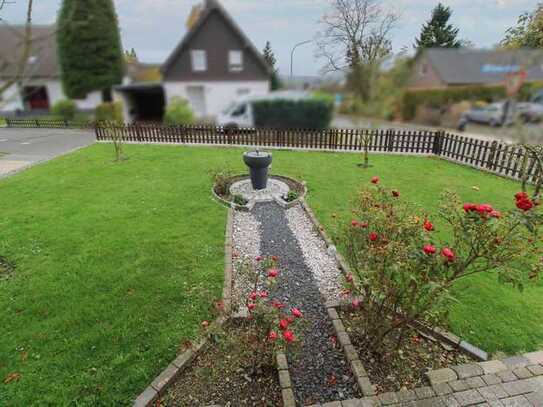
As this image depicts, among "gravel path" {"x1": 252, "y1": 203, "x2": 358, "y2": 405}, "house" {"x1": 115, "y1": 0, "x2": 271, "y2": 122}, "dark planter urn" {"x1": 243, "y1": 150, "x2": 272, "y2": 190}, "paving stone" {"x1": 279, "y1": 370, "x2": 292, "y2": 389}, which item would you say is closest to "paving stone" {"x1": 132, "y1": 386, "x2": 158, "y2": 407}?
"paving stone" {"x1": 279, "y1": 370, "x2": 292, "y2": 389}

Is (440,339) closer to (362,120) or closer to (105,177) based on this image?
(362,120)

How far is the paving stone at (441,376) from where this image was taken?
2.53 m

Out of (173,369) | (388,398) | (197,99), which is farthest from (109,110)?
(388,398)

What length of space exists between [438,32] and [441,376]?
2.84 m

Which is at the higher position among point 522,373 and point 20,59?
point 20,59

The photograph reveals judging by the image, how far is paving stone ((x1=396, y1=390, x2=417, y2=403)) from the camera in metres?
2.37

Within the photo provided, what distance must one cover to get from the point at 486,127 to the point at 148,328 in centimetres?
342

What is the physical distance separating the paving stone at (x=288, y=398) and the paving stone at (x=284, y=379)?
0.13 ft

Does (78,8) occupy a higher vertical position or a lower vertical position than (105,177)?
higher

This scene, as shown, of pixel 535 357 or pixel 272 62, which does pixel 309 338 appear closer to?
pixel 535 357

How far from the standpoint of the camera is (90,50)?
1.69 m

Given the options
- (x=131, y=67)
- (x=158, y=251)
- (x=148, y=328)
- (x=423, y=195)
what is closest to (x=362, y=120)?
(x=131, y=67)

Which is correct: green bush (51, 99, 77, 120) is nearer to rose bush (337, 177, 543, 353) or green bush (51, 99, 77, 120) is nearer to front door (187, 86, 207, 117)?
front door (187, 86, 207, 117)

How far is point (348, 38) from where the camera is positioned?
5.46ft
